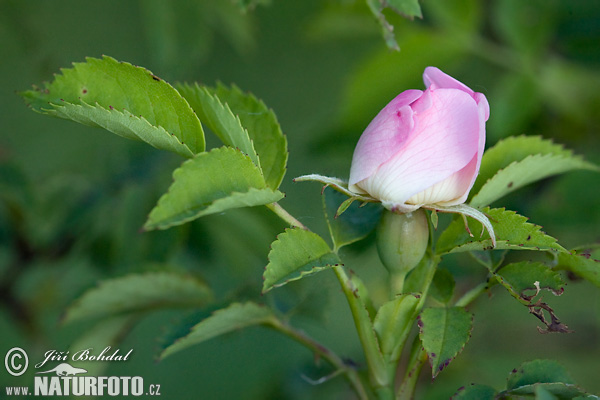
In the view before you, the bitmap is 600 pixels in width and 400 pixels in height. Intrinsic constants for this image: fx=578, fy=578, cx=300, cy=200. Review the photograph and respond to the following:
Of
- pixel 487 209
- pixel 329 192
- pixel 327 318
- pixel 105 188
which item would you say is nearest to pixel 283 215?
pixel 329 192

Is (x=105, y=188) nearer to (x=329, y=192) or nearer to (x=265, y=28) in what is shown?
(x=329, y=192)

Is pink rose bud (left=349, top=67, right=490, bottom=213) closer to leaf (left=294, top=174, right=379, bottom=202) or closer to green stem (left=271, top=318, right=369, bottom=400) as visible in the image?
leaf (left=294, top=174, right=379, bottom=202)

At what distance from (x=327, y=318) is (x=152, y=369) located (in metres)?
0.87

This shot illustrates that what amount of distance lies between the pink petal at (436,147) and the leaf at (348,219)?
7 cm

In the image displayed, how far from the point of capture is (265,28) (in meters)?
1.58

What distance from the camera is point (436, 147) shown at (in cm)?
44

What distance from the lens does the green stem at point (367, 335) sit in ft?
1.61

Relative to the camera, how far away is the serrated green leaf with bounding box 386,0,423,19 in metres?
0.54

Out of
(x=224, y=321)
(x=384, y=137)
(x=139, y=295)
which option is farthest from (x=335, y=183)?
(x=139, y=295)

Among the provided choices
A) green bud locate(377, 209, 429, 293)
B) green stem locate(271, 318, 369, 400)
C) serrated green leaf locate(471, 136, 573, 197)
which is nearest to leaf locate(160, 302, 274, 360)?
green stem locate(271, 318, 369, 400)

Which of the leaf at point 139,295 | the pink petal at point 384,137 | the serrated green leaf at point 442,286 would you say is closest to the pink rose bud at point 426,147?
the pink petal at point 384,137

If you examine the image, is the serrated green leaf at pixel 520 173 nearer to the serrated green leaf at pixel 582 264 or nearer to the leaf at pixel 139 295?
the serrated green leaf at pixel 582 264

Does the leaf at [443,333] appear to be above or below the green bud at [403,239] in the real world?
below

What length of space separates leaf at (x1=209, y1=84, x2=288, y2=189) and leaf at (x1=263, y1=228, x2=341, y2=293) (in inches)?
2.4
